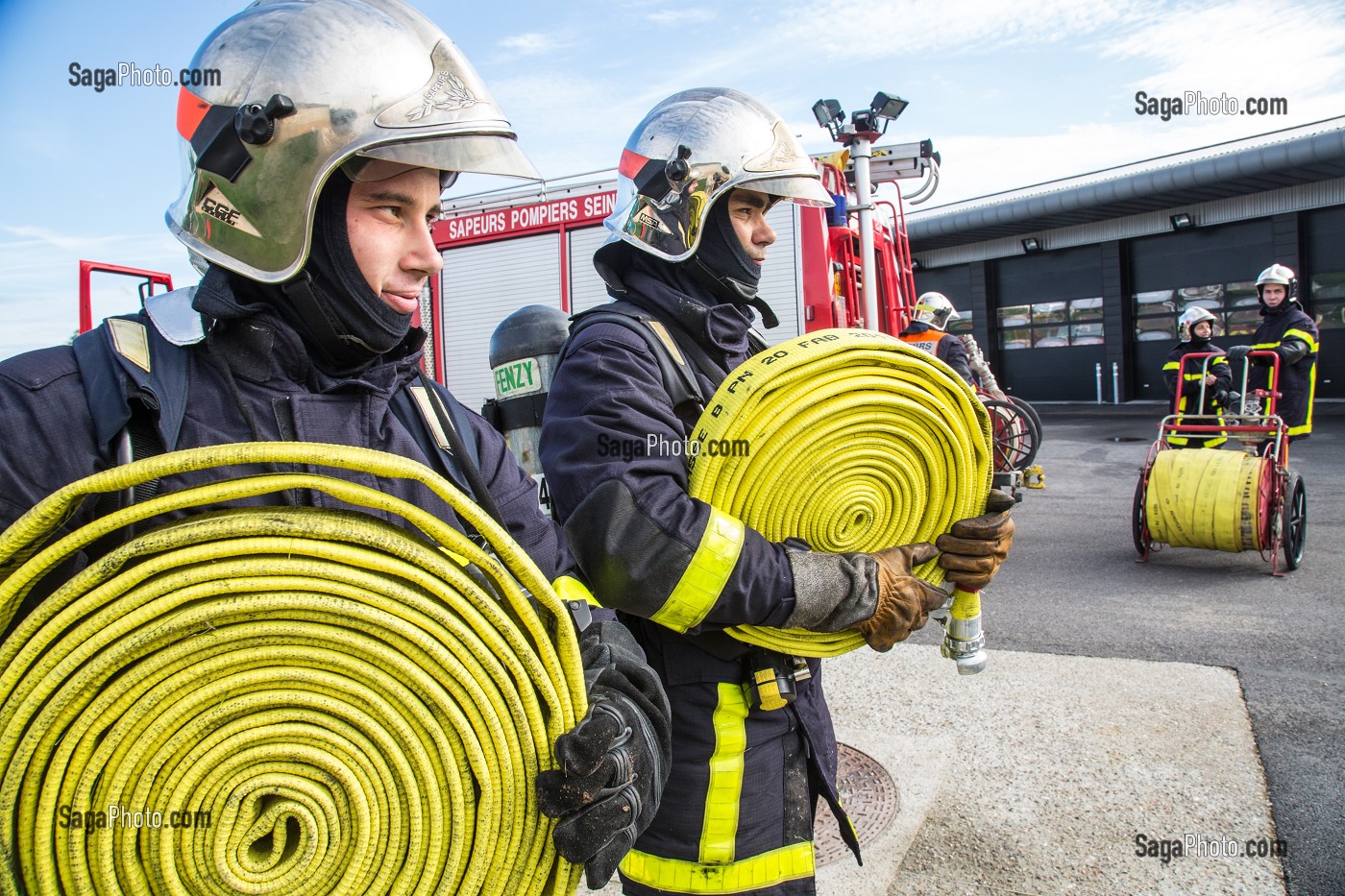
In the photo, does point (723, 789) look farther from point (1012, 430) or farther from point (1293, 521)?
point (1012, 430)

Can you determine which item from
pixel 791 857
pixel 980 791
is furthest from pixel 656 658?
pixel 980 791

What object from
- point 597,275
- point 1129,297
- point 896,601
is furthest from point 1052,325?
point 896,601

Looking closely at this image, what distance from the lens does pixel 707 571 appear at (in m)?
1.72

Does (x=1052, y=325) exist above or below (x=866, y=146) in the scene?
below

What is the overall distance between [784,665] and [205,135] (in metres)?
1.48

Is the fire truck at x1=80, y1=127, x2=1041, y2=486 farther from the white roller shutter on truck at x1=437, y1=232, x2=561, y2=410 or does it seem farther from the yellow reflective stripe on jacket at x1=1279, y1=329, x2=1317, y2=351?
the yellow reflective stripe on jacket at x1=1279, y1=329, x2=1317, y2=351

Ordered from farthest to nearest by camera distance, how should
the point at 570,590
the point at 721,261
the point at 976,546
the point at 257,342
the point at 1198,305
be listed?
the point at 1198,305, the point at 721,261, the point at 976,546, the point at 570,590, the point at 257,342

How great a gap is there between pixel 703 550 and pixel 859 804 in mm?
2171

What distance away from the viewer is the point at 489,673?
113 cm

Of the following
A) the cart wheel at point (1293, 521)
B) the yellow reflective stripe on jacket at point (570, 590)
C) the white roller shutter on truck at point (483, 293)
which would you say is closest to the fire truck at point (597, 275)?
the white roller shutter on truck at point (483, 293)

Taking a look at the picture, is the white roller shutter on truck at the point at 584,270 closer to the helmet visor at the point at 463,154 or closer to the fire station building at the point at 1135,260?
the helmet visor at the point at 463,154

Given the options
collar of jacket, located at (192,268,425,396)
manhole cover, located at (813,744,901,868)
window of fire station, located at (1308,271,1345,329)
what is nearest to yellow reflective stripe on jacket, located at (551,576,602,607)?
collar of jacket, located at (192,268,425,396)

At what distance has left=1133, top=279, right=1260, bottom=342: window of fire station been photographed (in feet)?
65.8

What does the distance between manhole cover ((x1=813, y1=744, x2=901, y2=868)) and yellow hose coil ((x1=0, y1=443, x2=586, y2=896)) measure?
2.23 metres
